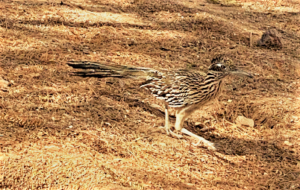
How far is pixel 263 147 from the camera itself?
15.8ft

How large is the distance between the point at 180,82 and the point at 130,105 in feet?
3.63

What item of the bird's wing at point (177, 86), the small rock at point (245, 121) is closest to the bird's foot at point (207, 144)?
the bird's wing at point (177, 86)

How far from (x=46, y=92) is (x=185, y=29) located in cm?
408

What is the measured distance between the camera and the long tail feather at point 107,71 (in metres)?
4.48

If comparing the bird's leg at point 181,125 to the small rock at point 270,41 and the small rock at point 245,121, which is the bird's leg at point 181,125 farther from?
the small rock at point 270,41

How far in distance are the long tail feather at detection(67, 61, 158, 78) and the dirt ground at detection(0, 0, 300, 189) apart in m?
0.61

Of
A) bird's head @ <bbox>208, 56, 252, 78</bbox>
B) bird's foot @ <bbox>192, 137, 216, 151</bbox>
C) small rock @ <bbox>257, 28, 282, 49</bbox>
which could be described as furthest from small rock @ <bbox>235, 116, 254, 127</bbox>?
small rock @ <bbox>257, 28, 282, 49</bbox>

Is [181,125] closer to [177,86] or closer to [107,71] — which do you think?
Answer: [177,86]

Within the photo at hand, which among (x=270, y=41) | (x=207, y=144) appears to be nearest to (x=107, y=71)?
(x=207, y=144)

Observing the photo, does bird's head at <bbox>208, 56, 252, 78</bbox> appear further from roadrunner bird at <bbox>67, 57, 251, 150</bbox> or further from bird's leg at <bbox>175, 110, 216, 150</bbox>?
bird's leg at <bbox>175, 110, 216, 150</bbox>

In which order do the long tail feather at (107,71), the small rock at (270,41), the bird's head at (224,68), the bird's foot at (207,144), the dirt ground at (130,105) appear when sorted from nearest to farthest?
the dirt ground at (130,105)
the bird's head at (224,68)
the long tail feather at (107,71)
the bird's foot at (207,144)
the small rock at (270,41)

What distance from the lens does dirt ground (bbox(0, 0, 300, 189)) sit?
12.6ft

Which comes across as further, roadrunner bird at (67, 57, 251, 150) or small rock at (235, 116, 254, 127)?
small rock at (235, 116, 254, 127)

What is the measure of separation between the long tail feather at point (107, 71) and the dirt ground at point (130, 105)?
0.61m
